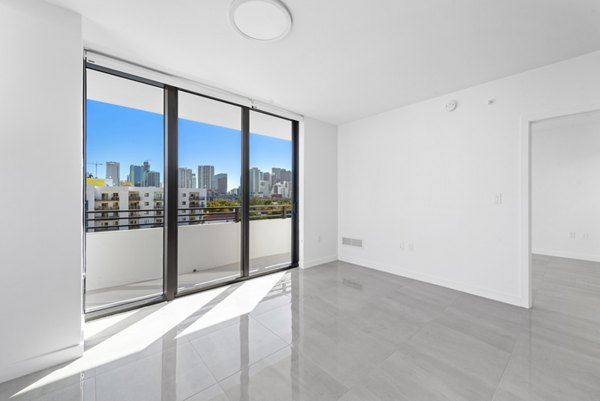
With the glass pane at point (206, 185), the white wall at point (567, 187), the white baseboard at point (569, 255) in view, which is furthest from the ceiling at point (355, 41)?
the white baseboard at point (569, 255)

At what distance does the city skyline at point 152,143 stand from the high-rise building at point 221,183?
0.06 meters

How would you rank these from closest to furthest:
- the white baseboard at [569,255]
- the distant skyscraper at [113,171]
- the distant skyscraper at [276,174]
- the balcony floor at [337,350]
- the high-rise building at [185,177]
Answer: the balcony floor at [337,350], the distant skyscraper at [113,171], the high-rise building at [185,177], the distant skyscraper at [276,174], the white baseboard at [569,255]

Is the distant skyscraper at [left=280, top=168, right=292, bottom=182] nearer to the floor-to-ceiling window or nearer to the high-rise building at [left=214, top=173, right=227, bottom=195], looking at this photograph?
the floor-to-ceiling window

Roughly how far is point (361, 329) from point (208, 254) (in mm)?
2673

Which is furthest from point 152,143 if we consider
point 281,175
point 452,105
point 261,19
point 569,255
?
point 569,255

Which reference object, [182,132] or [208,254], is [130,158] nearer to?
[182,132]

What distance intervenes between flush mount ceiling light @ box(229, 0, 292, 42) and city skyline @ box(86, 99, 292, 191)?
152cm

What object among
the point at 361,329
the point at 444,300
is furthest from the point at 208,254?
the point at 444,300

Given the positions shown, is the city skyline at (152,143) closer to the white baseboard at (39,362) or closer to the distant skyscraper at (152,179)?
the distant skyscraper at (152,179)

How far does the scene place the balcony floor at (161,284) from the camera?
268cm

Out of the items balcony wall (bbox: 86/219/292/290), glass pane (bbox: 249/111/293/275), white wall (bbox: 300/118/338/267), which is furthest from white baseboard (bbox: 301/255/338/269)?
balcony wall (bbox: 86/219/292/290)

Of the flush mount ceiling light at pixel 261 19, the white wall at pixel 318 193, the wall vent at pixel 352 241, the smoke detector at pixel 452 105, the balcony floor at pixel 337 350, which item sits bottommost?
the balcony floor at pixel 337 350

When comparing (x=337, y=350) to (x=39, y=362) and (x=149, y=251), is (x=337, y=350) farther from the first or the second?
(x=149, y=251)

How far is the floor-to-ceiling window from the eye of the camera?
8.79 feet
